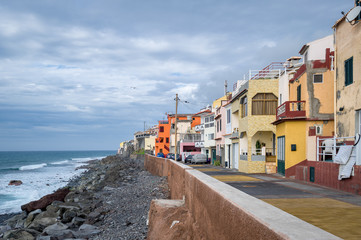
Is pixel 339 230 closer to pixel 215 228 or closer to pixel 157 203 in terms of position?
pixel 215 228

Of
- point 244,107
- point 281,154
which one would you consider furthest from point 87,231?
point 244,107

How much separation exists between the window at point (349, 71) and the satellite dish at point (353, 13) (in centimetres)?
168

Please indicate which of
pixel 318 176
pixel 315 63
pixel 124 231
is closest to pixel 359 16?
pixel 315 63

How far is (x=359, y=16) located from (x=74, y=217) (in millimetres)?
14907

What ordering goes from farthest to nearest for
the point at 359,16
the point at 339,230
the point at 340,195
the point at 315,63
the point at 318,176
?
the point at 315,63, the point at 318,176, the point at 359,16, the point at 340,195, the point at 339,230

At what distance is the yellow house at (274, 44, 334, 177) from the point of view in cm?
2077

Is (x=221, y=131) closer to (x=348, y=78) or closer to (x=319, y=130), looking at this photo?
(x=319, y=130)

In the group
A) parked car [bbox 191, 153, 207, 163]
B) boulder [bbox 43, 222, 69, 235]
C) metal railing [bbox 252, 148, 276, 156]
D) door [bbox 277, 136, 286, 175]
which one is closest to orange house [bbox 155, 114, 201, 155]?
parked car [bbox 191, 153, 207, 163]

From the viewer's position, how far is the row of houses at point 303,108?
16156 mm

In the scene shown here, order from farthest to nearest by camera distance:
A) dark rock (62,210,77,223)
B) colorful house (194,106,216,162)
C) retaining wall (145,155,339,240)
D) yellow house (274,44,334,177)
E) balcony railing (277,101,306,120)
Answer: colorful house (194,106,216,162) < balcony railing (277,101,306,120) < yellow house (274,44,334,177) < dark rock (62,210,77,223) < retaining wall (145,155,339,240)

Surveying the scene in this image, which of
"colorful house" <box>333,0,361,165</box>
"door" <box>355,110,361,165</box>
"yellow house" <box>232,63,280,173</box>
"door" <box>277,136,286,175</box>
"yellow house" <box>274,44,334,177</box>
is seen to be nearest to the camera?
"door" <box>355,110,361,165</box>

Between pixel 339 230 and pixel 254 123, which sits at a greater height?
pixel 254 123

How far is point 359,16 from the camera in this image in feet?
49.9

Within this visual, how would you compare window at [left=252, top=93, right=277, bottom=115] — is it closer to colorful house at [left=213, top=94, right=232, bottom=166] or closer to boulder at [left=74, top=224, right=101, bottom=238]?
colorful house at [left=213, top=94, right=232, bottom=166]
